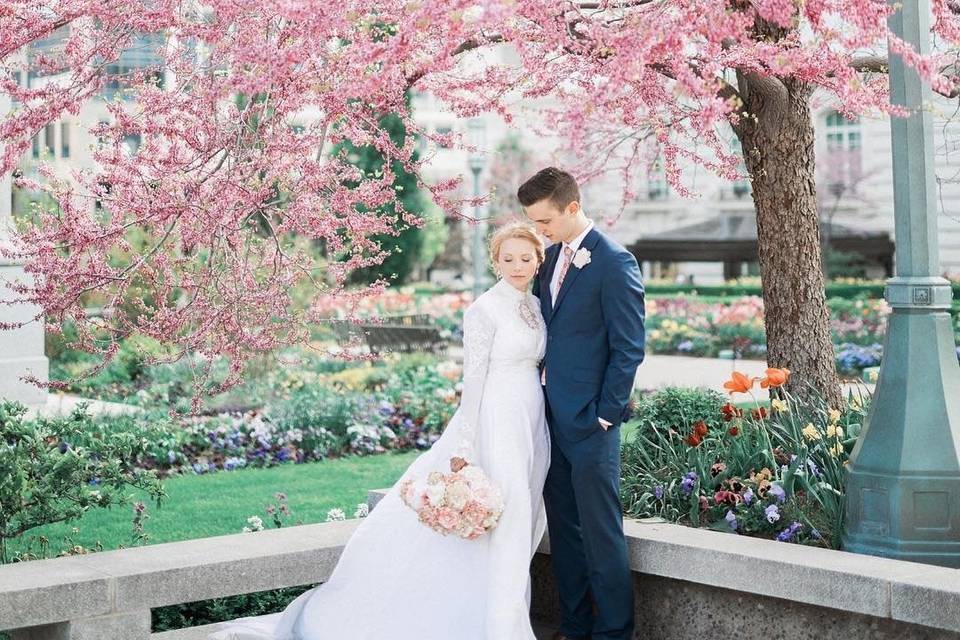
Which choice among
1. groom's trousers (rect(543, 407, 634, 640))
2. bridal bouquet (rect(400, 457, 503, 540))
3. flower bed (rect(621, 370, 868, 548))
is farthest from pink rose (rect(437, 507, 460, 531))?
flower bed (rect(621, 370, 868, 548))

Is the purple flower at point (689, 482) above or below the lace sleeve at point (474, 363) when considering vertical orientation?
below

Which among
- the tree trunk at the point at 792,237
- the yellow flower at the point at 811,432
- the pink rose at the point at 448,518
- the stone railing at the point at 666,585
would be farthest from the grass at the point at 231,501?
the pink rose at the point at 448,518

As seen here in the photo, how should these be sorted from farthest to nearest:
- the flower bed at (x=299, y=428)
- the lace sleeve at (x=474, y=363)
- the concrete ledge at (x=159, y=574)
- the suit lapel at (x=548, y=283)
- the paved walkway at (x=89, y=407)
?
the paved walkway at (x=89, y=407) → the flower bed at (x=299, y=428) → the suit lapel at (x=548, y=283) → the lace sleeve at (x=474, y=363) → the concrete ledge at (x=159, y=574)

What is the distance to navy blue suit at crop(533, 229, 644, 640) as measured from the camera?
474cm

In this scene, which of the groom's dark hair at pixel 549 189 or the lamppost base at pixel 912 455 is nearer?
the lamppost base at pixel 912 455

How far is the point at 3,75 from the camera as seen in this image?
607 cm

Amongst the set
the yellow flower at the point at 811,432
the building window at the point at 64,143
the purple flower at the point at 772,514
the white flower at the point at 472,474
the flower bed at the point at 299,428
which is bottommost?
the flower bed at the point at 299,428

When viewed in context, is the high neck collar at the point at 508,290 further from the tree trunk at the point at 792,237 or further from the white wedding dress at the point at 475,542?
the tree trunk at the point at 792,237

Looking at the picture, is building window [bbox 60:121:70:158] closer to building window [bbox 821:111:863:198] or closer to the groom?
building window [bbox 821:111:863:198]

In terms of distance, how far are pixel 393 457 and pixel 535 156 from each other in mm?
42599

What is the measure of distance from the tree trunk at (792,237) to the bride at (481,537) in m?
2.46

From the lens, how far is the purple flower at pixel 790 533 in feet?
16.4

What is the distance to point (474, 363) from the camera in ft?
16.2

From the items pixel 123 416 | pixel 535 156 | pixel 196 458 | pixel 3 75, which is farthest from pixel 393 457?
pixel 535 156
